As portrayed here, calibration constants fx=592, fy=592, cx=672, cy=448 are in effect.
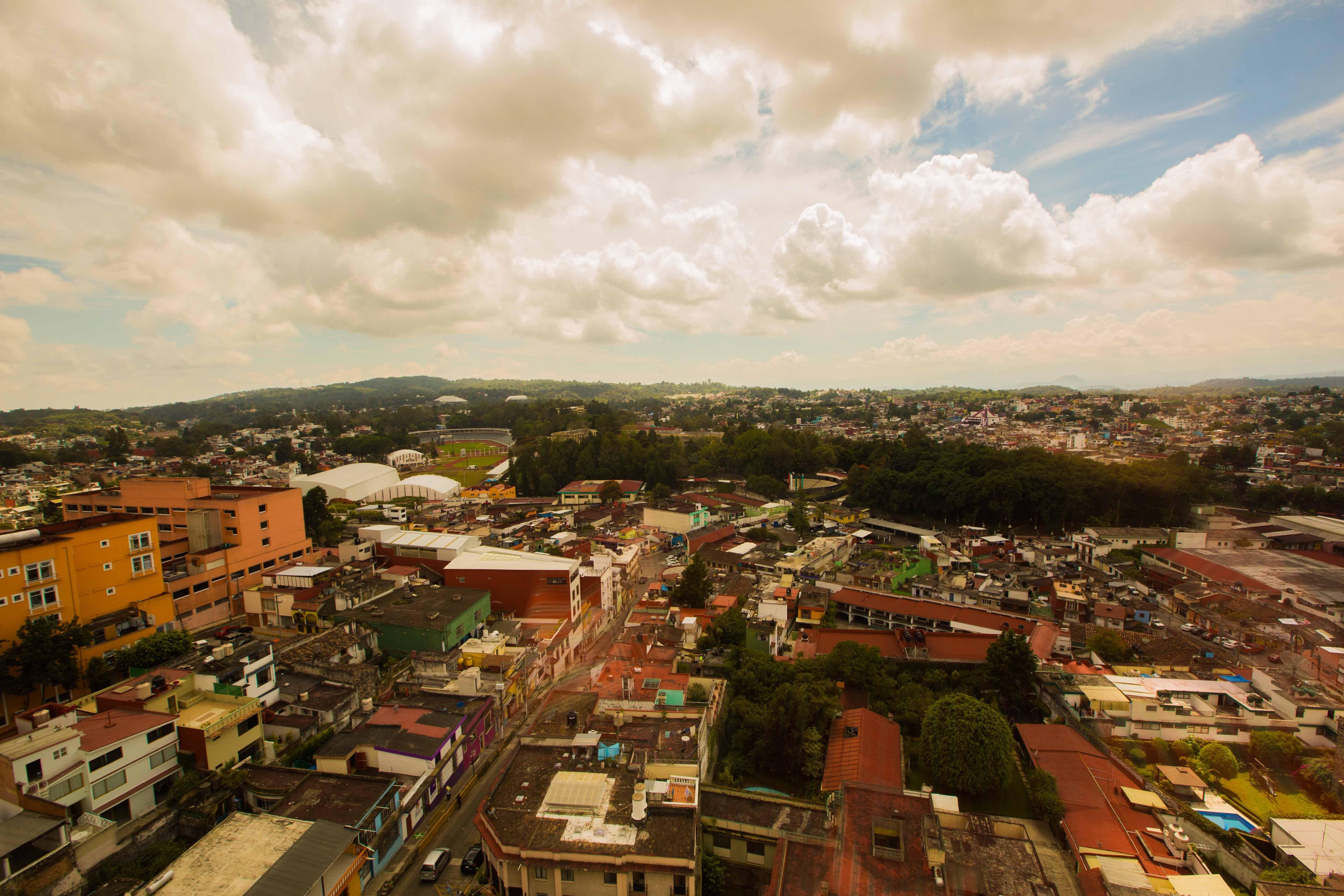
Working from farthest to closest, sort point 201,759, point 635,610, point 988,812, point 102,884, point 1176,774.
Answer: point 635,610, point 1176,774, point 988,812, point 201,759, point 102,884

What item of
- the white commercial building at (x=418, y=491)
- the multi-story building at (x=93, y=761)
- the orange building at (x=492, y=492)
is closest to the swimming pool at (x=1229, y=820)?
the multi-story building at (x=93, y=761)

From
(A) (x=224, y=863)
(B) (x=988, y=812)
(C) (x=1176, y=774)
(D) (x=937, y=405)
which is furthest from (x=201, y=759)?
(D) (x=937, y=405)

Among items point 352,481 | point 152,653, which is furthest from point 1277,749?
point 352,481

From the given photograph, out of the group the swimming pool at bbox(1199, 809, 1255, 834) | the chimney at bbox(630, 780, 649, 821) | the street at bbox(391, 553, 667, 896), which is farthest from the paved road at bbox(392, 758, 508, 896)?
the swimming pool at bbox(1199, 809, 1255, 834)

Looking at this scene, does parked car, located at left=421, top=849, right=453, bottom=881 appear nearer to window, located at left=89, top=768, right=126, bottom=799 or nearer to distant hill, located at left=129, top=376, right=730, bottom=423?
window, located at left=89, top=768, right=126, bottom=799

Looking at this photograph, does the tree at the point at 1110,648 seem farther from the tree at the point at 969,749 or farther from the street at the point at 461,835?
the street at the point at 461,835

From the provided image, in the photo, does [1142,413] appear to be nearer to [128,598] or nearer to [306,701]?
[306,701]
